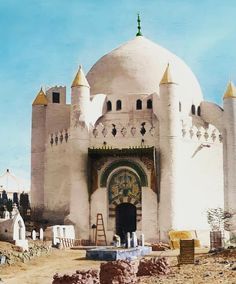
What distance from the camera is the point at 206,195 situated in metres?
32.8

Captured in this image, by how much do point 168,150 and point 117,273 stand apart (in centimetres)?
1715

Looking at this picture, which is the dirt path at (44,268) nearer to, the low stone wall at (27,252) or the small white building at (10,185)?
the low stone wall at (27,252)

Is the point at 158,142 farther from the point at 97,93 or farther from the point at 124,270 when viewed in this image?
the point at 124,270

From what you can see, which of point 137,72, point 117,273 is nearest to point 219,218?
point 137,72

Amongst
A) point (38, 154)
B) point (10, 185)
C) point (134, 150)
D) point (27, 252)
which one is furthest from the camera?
point (10, 185)

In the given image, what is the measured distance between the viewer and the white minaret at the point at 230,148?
1329 inches

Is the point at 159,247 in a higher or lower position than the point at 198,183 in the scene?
lower

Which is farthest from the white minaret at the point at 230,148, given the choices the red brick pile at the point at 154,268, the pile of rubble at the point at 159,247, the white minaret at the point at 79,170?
the red brick pile at the point at 154,268

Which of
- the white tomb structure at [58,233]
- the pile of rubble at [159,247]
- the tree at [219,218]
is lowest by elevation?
the pile of rubble at [159,247]

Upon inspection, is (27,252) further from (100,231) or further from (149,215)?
(149,215)

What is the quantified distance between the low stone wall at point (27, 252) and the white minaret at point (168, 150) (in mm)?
6531

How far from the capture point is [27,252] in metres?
24.6

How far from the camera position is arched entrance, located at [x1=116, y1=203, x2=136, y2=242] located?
3238 cm

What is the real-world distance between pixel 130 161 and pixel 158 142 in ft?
6.16
